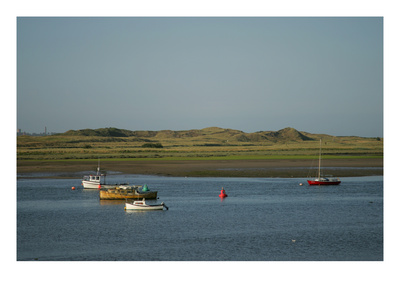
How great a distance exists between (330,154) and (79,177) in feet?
176

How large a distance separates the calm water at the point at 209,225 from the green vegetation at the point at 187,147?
4614 cm

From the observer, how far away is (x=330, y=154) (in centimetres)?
9756

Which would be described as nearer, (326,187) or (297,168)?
(326,187)

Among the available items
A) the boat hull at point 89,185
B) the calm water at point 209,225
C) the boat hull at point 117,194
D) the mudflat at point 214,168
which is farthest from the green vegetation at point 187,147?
the boat hull at point 117,194

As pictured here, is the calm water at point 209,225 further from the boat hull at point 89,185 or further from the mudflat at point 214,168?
the mudflat at point 214,168

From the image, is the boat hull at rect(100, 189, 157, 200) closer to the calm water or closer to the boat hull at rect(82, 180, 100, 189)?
the calm water

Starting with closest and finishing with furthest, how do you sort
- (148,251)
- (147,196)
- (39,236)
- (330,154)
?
(148,251)
(39,236)
(147,196)
(330,154)

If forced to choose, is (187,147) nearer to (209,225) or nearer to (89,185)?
(89,185)

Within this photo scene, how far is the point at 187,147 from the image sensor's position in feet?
429

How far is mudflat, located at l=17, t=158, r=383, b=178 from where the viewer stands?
63.2 m

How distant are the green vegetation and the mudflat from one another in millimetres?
10508

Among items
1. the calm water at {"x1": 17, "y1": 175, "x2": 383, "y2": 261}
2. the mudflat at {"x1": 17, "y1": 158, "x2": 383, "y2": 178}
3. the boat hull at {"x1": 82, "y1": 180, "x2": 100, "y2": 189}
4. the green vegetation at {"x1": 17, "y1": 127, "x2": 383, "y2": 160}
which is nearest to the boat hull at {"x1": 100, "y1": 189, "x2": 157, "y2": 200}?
the calm water at {"x1": 17, "y1": 175, "x2": 383, "y2": 261}

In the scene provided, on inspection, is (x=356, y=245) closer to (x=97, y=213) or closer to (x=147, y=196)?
(x=97, y=213)

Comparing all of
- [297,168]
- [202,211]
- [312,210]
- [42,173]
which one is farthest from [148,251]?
[297,168]
